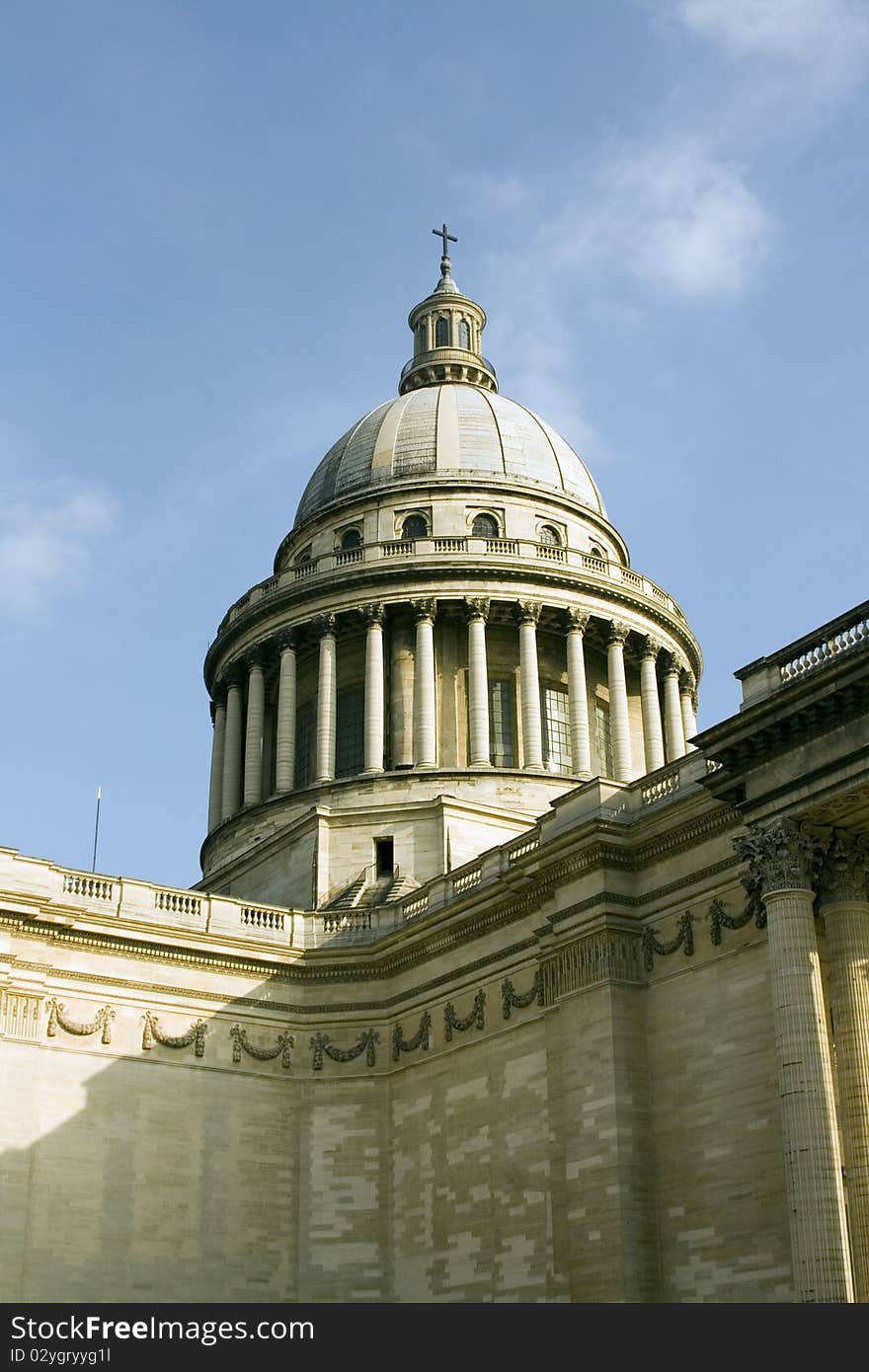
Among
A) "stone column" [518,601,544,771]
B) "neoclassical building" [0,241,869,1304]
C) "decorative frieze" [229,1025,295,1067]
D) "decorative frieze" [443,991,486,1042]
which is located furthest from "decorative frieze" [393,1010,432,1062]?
"stone column" [518,601,544,771]

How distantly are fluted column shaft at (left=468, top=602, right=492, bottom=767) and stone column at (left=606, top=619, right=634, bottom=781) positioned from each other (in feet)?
14.1

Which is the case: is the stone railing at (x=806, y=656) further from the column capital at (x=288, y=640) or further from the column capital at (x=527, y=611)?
the column capital at (x=288, y=640)

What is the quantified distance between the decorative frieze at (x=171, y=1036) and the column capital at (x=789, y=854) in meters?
17.6

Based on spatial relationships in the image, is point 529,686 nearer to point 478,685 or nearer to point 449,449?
point 478,685

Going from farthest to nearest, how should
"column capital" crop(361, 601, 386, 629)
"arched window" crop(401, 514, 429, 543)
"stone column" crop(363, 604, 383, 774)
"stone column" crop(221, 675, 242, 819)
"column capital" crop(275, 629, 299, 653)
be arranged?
"arched window" crop(401, 514, 429, 543), "stone column" crop(221, 675, 242, 819), "column capital" crop(275, 629, 299, 653), "column capital" crop(361, 601, 386, 629), "stone column" crop(363, 604, 383, 774)

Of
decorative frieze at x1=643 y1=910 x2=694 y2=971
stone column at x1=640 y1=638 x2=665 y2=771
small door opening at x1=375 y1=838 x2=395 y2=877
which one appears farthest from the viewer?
stone column at x1=640 y1=638 x2=665 y2=771

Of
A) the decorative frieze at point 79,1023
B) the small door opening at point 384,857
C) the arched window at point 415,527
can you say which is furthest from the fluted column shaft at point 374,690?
the decorative frieze at point 79,1023

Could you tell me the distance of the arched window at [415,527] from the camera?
6194 centimetres

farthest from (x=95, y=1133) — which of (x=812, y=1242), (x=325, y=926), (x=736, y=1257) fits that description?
(x=812, y=1242)

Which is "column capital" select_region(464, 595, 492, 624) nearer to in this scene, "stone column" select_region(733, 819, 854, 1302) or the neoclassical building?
the neoclassical building

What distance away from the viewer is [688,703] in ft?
206

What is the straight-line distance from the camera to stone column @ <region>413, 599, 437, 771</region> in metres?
55.7

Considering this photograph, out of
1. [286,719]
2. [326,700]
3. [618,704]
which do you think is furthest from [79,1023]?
[618,704]
